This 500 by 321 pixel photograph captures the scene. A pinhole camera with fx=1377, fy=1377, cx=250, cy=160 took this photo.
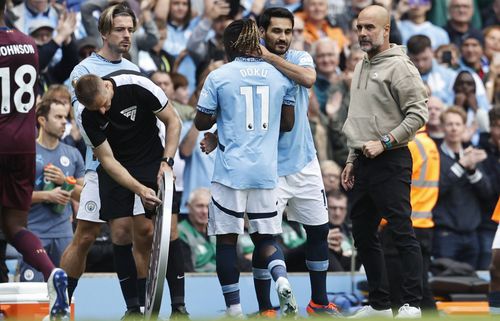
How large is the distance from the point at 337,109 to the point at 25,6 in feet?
13.2

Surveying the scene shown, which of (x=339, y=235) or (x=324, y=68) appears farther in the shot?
(x=324, y=68)

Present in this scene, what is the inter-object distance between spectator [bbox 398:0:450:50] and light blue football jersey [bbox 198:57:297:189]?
857cm

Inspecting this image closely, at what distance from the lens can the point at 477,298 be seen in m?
14.8

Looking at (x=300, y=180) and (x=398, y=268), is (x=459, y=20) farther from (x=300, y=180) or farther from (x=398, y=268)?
(x=300, y=180)

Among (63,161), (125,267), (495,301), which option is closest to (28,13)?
(63,161)

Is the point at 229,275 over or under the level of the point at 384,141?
under

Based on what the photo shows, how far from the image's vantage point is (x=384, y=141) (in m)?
11.2

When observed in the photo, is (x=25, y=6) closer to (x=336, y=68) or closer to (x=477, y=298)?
(x=336, y=68)

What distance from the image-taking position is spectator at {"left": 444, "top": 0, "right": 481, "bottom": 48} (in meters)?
20.0

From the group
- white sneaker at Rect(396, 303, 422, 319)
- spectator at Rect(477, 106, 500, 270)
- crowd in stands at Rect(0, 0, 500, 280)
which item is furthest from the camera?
spectator at Rect(477, 106, 500, 270)

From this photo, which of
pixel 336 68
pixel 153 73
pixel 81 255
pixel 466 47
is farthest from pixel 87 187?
pixel 466 47

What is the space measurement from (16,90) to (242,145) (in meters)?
1.85

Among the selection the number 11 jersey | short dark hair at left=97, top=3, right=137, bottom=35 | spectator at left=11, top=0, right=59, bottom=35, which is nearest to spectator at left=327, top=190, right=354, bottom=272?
spectator at left=11, top=0, right=59, bottom=35

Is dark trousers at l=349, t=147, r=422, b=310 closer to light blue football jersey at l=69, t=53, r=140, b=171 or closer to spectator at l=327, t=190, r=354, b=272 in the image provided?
light blue football jersey at l=69, t=53, r=140, b=171
